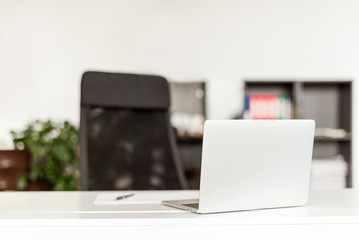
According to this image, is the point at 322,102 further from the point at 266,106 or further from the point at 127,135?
the point at 127,135

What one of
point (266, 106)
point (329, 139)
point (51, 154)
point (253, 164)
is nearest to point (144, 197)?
point (253, 164)

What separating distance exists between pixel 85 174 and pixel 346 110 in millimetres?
2757

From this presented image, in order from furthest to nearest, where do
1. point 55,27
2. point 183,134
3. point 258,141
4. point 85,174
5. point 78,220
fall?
point 55,27, point 183,134, point 85,174, point 258,141, point 78,220

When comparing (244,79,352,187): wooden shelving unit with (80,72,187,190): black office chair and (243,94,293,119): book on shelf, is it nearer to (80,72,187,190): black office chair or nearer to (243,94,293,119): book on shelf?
(243,94,293,119): book on shelf

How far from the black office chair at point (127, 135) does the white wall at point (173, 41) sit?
1.87 meters

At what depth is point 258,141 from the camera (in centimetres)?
133

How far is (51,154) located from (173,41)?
1.46m

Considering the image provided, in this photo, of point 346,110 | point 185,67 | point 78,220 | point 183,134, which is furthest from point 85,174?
point 346,110

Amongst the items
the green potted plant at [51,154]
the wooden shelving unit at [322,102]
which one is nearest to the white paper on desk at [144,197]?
the green potted plant at [51,154]

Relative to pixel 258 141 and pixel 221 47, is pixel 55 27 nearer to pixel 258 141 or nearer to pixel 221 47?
pixel 221 47

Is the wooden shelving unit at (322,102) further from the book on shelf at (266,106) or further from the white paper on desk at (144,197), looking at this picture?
the white paper on desk at (144,197)

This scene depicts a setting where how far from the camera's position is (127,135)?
264cm

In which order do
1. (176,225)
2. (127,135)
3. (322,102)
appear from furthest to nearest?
1. (322,102)
2. (127,135)
3. (176,225)

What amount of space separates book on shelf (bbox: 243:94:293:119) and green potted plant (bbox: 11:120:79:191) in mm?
1417
